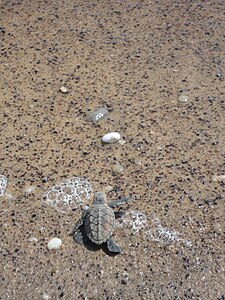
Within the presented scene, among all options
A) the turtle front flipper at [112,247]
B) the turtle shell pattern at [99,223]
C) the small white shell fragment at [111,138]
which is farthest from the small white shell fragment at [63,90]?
Answer: the turtle front flipper at [112,247]

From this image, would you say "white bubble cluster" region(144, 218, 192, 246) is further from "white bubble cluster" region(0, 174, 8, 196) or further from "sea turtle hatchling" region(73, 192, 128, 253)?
"white bubble cluster" region(0, 174, 8, 196)

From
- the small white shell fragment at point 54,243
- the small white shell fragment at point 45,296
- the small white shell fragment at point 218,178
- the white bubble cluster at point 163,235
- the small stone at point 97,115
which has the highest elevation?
the small white shell fragment at point 54,243

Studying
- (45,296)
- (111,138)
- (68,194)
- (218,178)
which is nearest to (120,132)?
(111,138)

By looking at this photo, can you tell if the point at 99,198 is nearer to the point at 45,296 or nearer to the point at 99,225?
the point at 99,225

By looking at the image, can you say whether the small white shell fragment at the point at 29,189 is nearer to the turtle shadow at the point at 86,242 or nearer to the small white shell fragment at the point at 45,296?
the turtle shadow at the point at 86,242

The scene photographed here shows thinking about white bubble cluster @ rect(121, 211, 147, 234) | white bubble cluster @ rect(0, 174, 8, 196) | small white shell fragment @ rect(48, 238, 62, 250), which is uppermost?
white bubble cluster @ rect(0, 174, 8, 196)

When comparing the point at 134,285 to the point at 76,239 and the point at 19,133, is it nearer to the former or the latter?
the point at 76,239

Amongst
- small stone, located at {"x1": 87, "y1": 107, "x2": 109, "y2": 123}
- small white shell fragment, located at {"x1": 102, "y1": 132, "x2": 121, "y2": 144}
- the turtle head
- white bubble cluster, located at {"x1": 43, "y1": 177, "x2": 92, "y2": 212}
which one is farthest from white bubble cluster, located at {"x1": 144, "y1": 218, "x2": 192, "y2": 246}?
small stone, located at {"x1": 87, "y1": 107, "x2": 109, "y2": 123}
